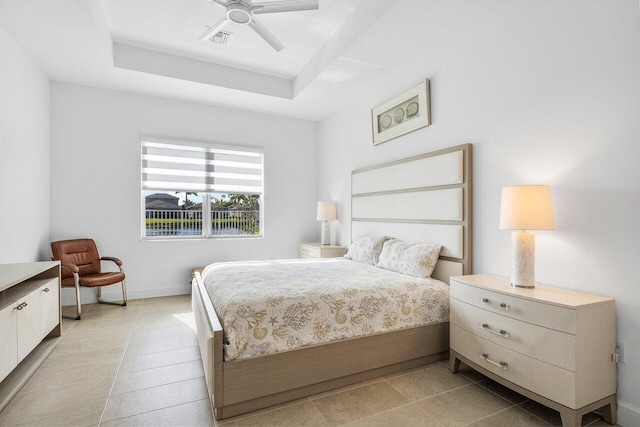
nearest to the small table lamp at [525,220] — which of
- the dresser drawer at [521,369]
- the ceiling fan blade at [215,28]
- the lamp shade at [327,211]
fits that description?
the dresser drawer at [521,369]

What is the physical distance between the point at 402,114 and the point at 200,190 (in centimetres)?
308

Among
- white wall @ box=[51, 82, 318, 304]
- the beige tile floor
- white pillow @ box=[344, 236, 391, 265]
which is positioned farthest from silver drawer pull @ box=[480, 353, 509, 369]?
white wall @ box=[51, 82, 318, 304]

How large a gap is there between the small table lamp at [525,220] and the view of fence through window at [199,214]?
12.7 ft

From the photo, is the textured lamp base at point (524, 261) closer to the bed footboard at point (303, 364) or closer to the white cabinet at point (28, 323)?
the bed footboard at point (303, 364)

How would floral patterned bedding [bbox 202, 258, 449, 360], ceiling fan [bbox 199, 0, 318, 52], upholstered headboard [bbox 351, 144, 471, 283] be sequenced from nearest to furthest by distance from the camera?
floral patterned bedding [bbox 202, 258, 449, 360] < ceiling fan [bbox 199, 0, 318, 52] < upholstered headboard [bbox 351, 144, 471, 283]

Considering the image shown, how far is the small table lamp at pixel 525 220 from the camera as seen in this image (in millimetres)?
2018

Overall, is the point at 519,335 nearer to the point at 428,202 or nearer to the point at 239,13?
the point at 428,202

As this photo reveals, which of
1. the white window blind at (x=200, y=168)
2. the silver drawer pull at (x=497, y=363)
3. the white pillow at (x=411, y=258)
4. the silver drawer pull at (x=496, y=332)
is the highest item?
the white window blind at (x=200, y=168)

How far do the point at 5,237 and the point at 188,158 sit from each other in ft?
7.50

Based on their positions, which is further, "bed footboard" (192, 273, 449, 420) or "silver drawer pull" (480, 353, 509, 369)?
"silver drawer pull" (480, 353, 509, 369)

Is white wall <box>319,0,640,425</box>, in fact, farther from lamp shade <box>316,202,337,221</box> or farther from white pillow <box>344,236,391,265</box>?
lamp shade <box>316,202,337,221</box>

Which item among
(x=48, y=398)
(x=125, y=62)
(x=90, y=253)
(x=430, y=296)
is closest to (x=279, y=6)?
(x=125, y=62)

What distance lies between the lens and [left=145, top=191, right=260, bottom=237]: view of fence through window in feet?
15.1

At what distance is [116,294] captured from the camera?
4.31 metres
